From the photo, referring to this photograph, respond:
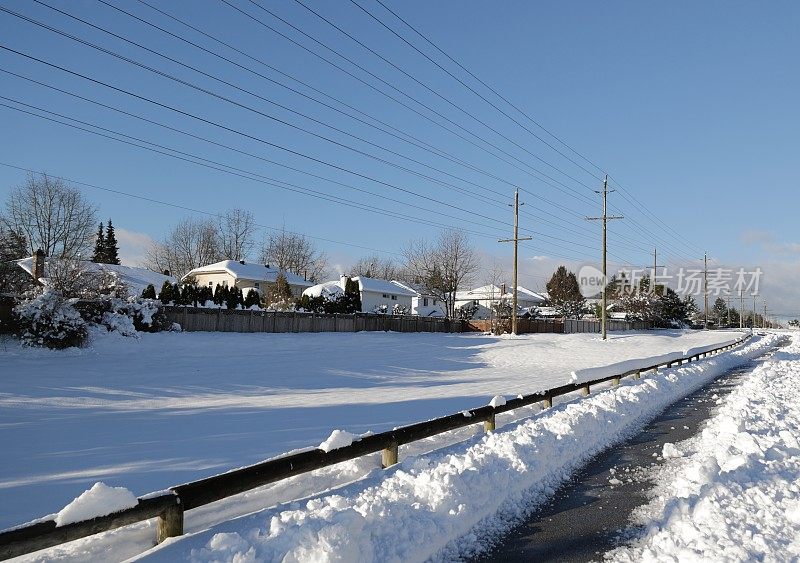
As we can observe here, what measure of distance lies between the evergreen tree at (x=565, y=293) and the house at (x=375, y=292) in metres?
25.4

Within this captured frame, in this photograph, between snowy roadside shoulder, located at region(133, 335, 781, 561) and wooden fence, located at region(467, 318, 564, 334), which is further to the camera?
wooden fence, located at region(467, 318, 564, 334)

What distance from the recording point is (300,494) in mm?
6484

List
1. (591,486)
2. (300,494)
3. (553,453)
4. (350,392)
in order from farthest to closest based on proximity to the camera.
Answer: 1. (350,392)
2. (553,453)
3. (591,486)
4. (300,494)

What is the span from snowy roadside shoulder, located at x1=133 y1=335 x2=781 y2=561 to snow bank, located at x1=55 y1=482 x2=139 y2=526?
1.47 feet

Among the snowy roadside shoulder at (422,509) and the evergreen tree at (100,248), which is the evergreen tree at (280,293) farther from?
the snowy roadside shoulder at (422,509)

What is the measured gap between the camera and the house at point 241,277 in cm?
6244

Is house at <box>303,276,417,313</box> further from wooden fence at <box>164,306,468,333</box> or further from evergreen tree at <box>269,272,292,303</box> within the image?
wooden fence at <box>164,306,468,333</box>

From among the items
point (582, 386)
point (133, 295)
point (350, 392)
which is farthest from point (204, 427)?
point (133, 295)

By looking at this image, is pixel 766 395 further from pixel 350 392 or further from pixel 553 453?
pixel 350 392

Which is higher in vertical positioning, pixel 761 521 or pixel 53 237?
pixel 53 237

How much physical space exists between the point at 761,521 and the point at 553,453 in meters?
2.92

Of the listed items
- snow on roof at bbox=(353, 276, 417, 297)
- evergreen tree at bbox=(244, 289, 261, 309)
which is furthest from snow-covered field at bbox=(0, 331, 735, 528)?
snow on roof at bbox=(353, 276, 417, 297)

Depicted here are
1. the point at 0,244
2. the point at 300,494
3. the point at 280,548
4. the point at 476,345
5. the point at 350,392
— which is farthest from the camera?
the point at 476,345

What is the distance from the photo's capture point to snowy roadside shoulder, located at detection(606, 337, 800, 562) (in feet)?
16.0
